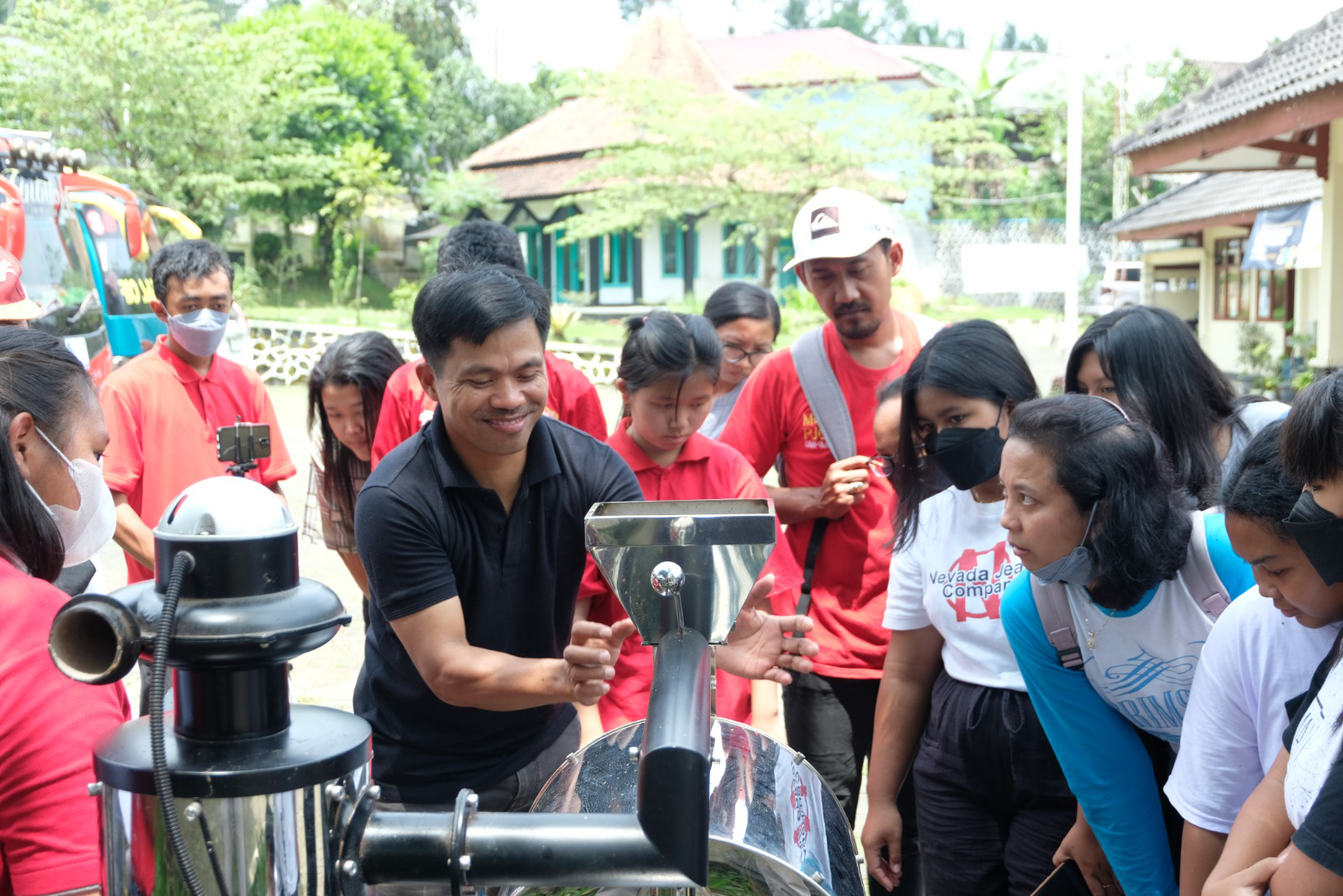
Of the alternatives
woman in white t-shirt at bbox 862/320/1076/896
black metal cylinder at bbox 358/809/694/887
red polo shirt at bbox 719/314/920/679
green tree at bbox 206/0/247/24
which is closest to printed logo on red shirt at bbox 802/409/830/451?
red polo shirt at bbox 719/314/920/679

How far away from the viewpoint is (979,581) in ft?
9.23

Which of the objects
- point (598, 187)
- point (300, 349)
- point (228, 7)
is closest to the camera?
point (300, 349)

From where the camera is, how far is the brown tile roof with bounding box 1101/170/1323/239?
58.3ft

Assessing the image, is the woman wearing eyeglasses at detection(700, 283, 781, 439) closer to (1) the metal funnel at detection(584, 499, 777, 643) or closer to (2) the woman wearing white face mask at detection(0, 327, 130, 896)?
(2) the woman wearing white face mask at detection(0, 327, 130, 896)

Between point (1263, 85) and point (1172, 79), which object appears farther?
point (1172, 79)

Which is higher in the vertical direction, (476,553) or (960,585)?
(476,553)

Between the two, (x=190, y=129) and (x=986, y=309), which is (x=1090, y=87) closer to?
→ (x=986, y=309)

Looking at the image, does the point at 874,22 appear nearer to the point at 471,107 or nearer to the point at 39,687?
the point at 471,107

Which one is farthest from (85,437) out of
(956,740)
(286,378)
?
(286,378)

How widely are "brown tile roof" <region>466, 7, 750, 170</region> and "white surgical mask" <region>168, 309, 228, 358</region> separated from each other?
25.3 metres

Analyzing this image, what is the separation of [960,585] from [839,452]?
94cm

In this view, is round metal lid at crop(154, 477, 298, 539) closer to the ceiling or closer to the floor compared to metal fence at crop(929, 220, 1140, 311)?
closer to the floor

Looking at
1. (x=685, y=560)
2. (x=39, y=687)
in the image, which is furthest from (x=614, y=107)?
(x=685, y=560)

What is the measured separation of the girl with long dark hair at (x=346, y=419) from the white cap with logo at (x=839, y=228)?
168 cm
